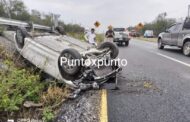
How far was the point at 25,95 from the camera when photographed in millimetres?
5016

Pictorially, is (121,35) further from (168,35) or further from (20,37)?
(20,37)

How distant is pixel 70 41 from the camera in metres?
7.71

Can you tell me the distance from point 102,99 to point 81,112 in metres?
0.86

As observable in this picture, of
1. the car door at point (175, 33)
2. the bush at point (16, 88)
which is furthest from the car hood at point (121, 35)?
the bush at point (16, 88)

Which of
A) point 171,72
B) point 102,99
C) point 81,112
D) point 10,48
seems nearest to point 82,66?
point 102,99

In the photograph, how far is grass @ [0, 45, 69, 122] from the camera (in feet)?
14.5

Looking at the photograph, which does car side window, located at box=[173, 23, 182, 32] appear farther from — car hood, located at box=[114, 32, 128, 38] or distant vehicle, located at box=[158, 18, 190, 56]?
car hood, located at box=[114, 32, 128, 38]

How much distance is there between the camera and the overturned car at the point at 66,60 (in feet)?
19.5

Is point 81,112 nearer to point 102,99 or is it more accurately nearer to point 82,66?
Answer: point 102,99

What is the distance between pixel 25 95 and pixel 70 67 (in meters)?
1.48

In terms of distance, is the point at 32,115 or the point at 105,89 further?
the point at 105,89

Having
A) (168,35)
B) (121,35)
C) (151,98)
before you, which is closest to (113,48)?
(151,98)

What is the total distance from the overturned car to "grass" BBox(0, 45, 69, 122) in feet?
1.05

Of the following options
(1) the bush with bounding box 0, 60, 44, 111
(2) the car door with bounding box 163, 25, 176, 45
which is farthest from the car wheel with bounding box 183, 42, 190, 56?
(1) the bush with bounding box 0, 60, 44, 111
